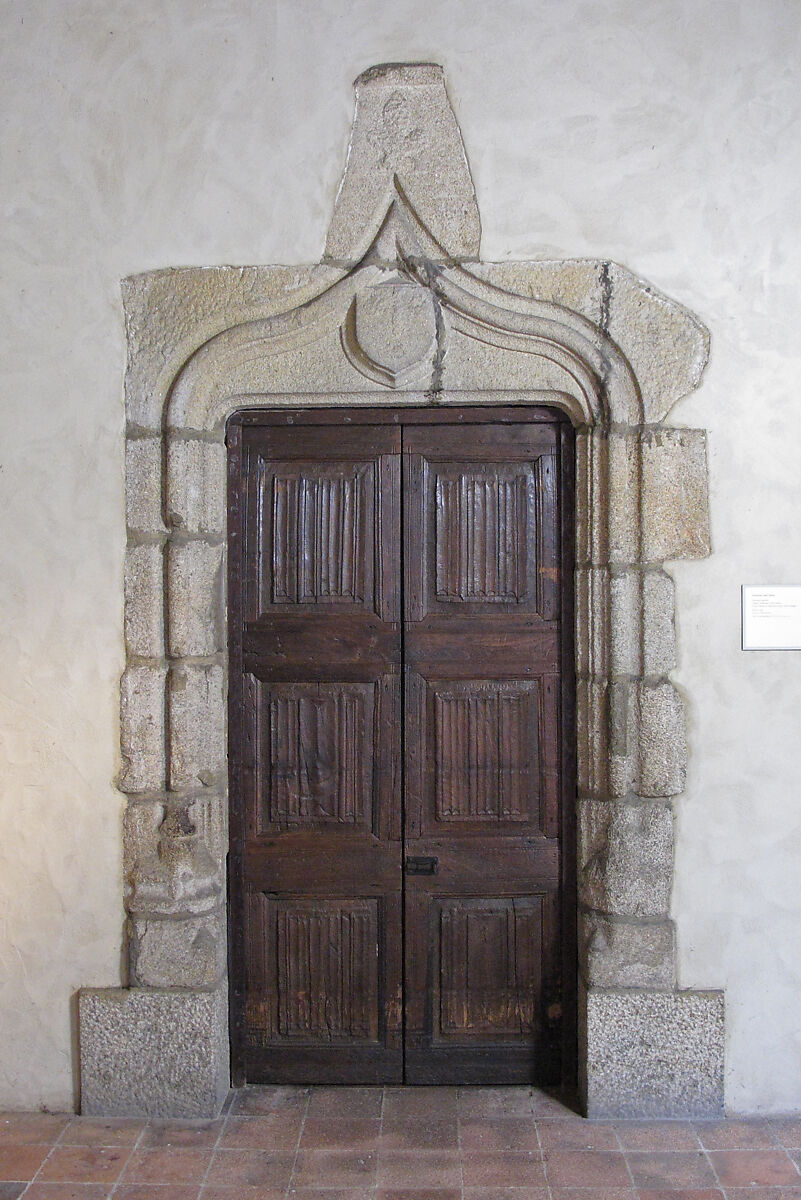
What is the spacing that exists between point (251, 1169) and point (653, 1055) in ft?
3.95

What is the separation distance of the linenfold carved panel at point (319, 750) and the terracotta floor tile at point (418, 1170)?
925 millimetres

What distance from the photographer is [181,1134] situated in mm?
2768

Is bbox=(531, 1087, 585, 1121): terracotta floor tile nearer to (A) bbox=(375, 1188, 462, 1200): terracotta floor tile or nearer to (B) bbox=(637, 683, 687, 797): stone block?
(A) bbox=(375, 1188, 462, 1200): terracotta floor tile

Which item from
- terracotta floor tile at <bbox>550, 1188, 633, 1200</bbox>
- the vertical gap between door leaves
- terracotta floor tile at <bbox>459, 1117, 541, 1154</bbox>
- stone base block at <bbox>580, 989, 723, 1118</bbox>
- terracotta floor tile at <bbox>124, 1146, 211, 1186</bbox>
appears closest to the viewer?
terracotta floor tile at <bbox>550, 1188, 633, 1200</bbox>

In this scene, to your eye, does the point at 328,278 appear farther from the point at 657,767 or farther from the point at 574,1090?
the point at 574,1090

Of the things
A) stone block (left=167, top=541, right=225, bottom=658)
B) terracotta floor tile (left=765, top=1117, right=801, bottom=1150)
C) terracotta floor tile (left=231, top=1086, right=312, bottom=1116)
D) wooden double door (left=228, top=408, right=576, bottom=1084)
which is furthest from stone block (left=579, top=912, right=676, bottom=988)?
stone block (left=167, top=541, right=225, bottom=658)

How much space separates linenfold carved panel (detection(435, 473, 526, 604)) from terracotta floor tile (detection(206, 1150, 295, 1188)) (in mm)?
1671

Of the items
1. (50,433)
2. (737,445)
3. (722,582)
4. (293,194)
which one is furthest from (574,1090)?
(293,194)

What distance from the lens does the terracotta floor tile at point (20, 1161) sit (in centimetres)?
257

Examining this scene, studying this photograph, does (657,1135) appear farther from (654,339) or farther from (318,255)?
(318,255)

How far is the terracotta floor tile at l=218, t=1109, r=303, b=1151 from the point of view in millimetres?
2691

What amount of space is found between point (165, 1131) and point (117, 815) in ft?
3.06

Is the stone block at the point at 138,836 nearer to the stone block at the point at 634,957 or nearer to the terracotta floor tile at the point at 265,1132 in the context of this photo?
the terracotta floor tile at the point at 265,1132

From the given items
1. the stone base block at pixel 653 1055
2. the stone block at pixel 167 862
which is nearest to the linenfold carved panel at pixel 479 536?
the stone block at pixel 167 862
